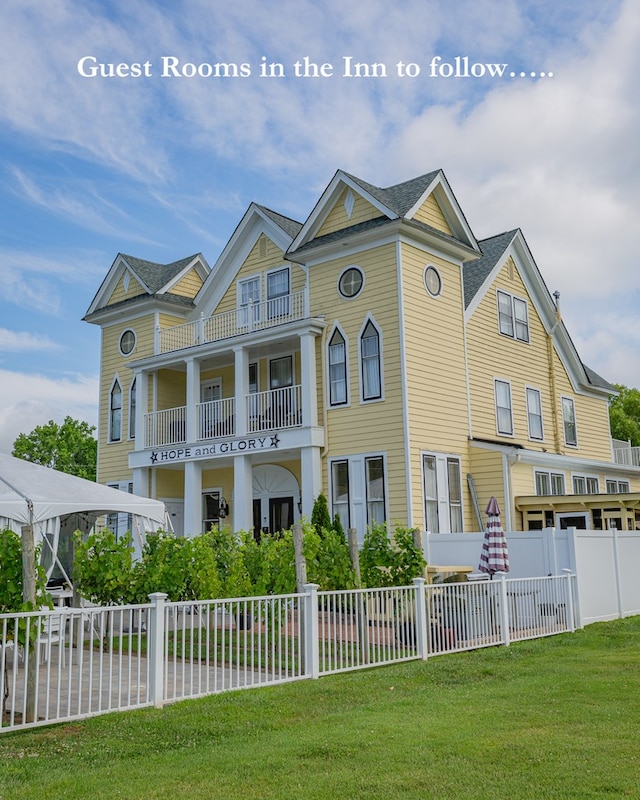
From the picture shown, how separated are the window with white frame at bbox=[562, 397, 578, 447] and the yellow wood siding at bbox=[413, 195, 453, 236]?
8.21m

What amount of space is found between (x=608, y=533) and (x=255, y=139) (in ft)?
32.9

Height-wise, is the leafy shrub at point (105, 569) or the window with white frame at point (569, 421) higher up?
the window with white frame at point (569, 421)

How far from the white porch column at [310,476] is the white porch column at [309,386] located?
0.74 metres

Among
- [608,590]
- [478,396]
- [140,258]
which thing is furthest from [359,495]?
[140,258]

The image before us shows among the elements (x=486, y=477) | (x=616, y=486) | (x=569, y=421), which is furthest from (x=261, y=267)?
(x=616, y=486)

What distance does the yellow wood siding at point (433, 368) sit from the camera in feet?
64.8

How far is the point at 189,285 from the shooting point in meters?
27.5

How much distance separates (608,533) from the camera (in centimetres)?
1580

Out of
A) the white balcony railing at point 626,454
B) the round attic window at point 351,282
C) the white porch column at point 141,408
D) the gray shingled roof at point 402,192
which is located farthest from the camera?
the white balcony railing at point 626,454

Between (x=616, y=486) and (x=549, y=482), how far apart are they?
6.20 metres

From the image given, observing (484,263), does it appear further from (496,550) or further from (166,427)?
(496,550)

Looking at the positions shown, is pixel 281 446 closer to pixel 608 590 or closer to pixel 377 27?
pixel 608 590

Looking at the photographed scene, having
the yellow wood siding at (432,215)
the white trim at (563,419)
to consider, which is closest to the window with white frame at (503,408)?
the white trim at (563,419)

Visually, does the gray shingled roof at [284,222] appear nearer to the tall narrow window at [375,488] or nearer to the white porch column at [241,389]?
the white porch column at [241,389]
